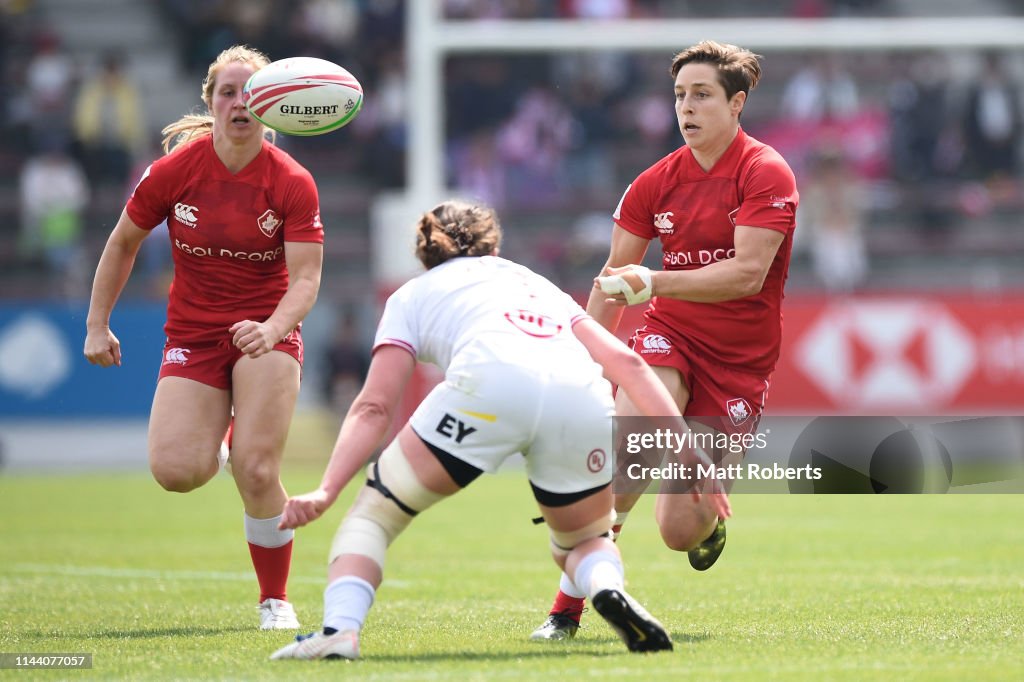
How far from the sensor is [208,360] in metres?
6.96

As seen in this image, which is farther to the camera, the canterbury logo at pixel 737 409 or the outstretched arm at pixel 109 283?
the outstretched arm at pixel 109 283

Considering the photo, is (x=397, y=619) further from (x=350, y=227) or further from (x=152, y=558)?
(x=350, y=227)

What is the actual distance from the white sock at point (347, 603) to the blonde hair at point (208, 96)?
2.76 m

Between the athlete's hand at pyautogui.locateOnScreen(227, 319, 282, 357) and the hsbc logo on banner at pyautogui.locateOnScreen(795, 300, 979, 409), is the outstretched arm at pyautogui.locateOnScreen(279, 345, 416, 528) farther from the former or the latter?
the hsbc logo on banner at pyautogui.locateOnScreen(795, 300, 979, 409)

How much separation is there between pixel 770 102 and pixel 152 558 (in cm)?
1339

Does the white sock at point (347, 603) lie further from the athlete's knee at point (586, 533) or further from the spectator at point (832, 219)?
the spectator at point (832, 219)

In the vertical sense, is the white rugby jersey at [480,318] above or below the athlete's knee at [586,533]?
above

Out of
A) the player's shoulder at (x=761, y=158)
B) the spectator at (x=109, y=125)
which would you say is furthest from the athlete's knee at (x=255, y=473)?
the spectator at (x=109, y=125)

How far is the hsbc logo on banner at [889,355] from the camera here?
15891mm

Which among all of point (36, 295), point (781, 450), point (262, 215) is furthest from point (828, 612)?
point (36, 295)

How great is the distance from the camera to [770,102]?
2072cm

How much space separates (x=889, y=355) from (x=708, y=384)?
9760 mm

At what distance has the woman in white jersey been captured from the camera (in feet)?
16.7

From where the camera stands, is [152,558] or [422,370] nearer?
[152,558]
